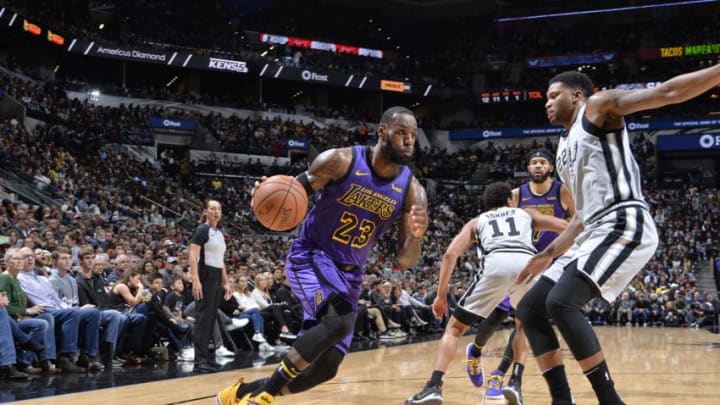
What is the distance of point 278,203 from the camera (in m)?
4.46

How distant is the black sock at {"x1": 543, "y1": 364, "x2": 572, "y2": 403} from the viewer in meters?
4.11

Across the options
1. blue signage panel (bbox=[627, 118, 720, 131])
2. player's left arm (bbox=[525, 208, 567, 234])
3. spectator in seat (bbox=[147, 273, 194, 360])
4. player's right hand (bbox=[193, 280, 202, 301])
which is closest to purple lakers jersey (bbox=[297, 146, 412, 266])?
player's left arm (bbox=[525, 208, 567, 234])

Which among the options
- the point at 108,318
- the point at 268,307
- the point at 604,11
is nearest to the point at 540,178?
the point at 108,318

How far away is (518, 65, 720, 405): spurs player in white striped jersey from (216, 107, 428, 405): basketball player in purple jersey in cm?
92

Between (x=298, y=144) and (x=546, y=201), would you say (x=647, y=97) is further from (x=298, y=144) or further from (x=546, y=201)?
(x=298, y=144)

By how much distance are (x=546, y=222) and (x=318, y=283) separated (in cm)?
239

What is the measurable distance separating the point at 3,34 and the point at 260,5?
53.3ft

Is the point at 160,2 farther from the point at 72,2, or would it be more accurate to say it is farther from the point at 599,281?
the point at 599,281

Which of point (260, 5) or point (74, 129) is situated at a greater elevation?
point (260, 5)

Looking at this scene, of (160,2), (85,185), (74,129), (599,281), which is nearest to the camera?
(599,281)

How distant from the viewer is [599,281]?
3.84 metres

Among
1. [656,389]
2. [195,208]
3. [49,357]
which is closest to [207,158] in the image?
[195,208]

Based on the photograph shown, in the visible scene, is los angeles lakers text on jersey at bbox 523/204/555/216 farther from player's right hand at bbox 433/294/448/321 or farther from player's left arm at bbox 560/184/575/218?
player's right hand at bbox 433/294/448/321

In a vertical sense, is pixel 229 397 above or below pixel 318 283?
below
